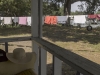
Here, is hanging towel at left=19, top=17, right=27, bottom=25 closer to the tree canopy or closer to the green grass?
the tree canopy

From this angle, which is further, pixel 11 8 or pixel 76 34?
pixel 11 8

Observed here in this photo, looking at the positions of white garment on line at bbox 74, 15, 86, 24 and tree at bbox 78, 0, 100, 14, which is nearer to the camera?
tree at bbox 78, 0, 100, 14

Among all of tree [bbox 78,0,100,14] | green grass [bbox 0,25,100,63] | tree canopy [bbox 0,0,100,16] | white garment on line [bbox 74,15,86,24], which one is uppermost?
tree canopy [bbox 0,0,100,16]

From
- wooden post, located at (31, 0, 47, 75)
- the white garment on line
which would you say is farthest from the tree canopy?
wooden post, located at (31, 0, 47, 75)

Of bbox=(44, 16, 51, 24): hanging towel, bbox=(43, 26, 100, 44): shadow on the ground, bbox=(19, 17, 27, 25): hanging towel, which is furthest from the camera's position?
bbox=(19, 17, 27, 25): hanging towel

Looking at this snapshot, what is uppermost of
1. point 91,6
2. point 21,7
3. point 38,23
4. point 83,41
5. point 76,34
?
point 21,7

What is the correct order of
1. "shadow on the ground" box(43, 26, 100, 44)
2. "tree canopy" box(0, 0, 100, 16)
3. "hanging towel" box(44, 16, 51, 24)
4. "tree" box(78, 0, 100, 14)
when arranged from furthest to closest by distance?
1. "hanging towel" box(44, 16, 51, 24)
2. "tree canopy" box(0, 0, 100, 16)
3. "shadow on the ground" box(43, 26, 100, 44)
4. "tree" box(78, 0, 100, 14)

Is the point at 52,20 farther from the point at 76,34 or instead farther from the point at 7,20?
the point at 7,20

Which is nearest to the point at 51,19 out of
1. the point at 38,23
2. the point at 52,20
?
the point at 52,20

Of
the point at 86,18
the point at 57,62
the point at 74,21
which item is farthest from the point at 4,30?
the point at 57,62

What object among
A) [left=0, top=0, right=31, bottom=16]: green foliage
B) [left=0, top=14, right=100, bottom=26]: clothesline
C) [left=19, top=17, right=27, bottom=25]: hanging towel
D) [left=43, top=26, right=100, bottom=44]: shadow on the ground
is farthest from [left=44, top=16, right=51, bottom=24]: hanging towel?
[left=0, top=0, right=31, bottom=16]: green foliage

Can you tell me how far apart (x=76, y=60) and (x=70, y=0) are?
62.4 inches

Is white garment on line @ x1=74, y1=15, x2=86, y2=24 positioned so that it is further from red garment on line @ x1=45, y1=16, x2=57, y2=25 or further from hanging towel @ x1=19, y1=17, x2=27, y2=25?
hanging towel @ x1=19, y1=17, x2=27, y2=25

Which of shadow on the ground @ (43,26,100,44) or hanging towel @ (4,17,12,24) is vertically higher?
hanging towel @ (4,17,12,24)
